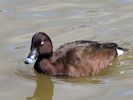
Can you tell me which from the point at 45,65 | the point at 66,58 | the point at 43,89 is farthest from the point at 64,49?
the point at 43,89

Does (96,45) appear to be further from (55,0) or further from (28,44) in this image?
(55,0)

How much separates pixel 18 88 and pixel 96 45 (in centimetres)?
167

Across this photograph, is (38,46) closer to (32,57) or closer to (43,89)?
(32,57)

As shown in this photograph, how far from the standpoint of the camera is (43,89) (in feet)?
28.0

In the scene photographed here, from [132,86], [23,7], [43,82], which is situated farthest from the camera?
[23,7]

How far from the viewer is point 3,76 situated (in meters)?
8.85

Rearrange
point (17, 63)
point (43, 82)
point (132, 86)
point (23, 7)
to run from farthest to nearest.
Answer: point (23, 7) → point (17, 63) → point (43, 82) → point (132, 86)

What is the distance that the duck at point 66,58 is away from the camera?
8.78 metres

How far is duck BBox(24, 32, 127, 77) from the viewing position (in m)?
8.78

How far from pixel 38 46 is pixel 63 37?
1.53 meters

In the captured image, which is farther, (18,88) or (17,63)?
(17,63)

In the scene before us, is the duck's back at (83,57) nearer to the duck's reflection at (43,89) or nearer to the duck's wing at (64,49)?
the duck's wing at (64,49)

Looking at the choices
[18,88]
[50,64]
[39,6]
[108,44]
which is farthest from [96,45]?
A: [39,6]

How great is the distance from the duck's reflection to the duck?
0.42 ft
